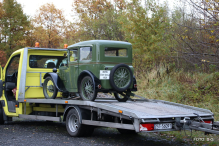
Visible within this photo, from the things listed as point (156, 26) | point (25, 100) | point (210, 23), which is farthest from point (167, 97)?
point (25, 100)

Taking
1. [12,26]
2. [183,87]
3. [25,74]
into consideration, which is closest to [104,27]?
[12,26]

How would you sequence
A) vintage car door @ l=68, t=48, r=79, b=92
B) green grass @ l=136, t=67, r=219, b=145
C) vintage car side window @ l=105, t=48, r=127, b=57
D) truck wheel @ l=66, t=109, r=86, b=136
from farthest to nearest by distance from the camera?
green grass @ l=136, t=67, r=219, b=145
vintage car door @ l=68, t=48, r=79, b=92
vintage car side window @ l=105, t=48, r=127, b=57
truck wheel @ l=66, t=109, r=86, b=136

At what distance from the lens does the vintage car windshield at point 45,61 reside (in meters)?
9.02

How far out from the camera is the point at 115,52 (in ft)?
23.4

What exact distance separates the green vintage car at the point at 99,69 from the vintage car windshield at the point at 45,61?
1.50 meters

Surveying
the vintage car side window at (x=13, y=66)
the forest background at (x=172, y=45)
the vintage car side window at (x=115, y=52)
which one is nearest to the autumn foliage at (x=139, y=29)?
the forest background at (x=172, y=45)

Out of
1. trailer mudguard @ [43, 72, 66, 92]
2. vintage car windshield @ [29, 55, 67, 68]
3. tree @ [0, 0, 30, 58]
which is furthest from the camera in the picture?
tree @ [0, 0, 30, 58]

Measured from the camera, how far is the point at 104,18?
22.5m

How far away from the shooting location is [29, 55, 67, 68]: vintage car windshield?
9.02 m

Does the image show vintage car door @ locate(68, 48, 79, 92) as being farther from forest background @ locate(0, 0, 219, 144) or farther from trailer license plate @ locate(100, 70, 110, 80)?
forest background @ locate(0, 0, 219, 144)

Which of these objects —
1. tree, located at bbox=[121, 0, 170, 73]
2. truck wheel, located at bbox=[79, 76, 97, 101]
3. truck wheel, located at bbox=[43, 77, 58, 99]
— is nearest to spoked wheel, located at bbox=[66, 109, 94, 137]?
truck wheel, located at bbox=[79, 76, 97, 101]

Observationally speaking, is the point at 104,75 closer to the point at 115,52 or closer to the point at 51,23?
the point at 115,52

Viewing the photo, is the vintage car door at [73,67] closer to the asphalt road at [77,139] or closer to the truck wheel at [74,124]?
the truck wheel at [74,124]

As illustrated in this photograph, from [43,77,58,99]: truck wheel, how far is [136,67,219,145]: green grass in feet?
17.1
